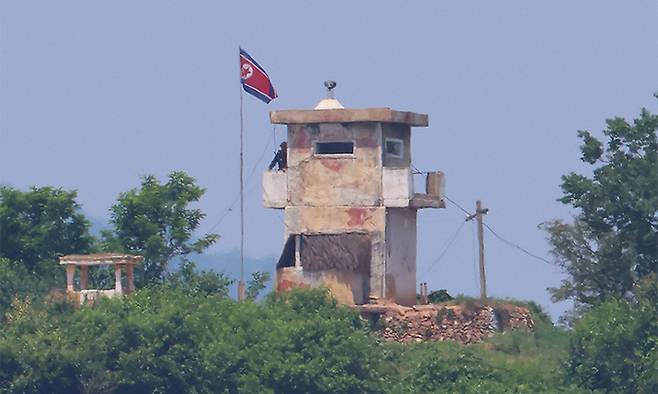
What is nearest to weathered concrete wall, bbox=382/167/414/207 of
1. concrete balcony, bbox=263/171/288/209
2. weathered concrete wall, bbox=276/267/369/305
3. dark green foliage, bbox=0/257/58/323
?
weathered concrete wall, bbox=276/267/369/305

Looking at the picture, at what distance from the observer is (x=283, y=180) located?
83438 mm

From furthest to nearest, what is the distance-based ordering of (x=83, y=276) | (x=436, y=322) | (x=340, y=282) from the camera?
(x=83, y=276) → (x=340, y=282) → (x=436, y=322)

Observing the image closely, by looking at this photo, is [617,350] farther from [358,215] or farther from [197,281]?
[197,281]

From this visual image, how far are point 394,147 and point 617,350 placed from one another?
432 inches

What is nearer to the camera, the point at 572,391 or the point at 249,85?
the point at 572,391

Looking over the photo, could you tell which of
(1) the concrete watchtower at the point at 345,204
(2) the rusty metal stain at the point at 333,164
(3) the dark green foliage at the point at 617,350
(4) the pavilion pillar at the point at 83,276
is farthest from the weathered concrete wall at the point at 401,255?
(4) the pavilion pillar at the point at 83,276

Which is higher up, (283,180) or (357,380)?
(283,180)

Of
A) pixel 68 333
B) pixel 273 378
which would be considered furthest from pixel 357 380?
pixel 68 333

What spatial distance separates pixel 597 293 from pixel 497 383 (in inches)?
436

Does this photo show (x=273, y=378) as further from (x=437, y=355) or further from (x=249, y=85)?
(x=249, y=85)

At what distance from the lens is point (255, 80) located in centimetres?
8425

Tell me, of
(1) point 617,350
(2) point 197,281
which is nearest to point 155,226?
(2) point 197,281

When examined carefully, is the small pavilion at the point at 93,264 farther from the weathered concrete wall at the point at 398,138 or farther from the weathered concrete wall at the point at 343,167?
the weathered concrete wall at the point at 398,138

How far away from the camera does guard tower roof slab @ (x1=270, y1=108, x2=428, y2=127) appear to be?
8206 cm
